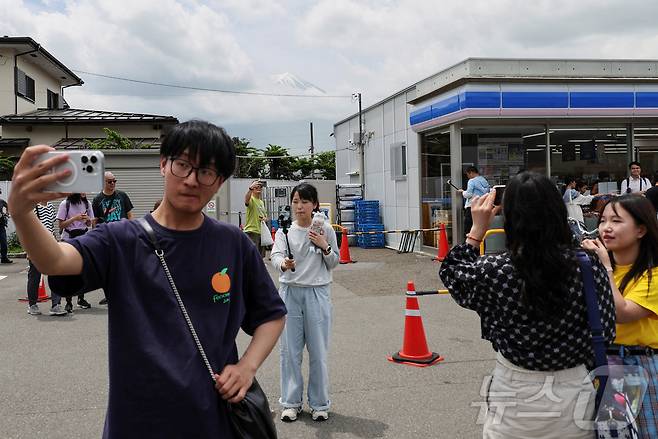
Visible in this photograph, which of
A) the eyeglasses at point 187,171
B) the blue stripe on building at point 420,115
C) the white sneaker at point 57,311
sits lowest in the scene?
the white sneaker at point 57,311

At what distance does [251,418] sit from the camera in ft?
6.51

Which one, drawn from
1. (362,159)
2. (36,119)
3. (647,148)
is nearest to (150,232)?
(647,148)

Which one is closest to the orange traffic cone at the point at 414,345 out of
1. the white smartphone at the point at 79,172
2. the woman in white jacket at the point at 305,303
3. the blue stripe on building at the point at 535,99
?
the woman in white jacket at the point at 305,303

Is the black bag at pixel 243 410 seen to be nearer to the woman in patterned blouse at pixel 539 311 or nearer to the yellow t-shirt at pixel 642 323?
the woman in patterned blouse at pixel 539 311

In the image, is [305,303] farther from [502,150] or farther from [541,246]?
[502,150]

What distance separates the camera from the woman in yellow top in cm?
266

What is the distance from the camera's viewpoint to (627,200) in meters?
3.07

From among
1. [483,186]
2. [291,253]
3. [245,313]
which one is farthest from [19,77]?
[245,313]

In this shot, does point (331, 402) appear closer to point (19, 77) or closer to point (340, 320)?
point (340, 320)

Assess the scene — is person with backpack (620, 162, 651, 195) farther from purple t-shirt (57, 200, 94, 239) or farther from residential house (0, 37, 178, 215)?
residential house (0, 37, 178, 215)

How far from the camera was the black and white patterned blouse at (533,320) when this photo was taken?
239 cm

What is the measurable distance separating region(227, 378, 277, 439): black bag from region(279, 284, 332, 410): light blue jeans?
9.22ft

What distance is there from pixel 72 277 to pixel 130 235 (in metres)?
0.22

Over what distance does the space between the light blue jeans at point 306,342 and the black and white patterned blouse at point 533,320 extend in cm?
254
